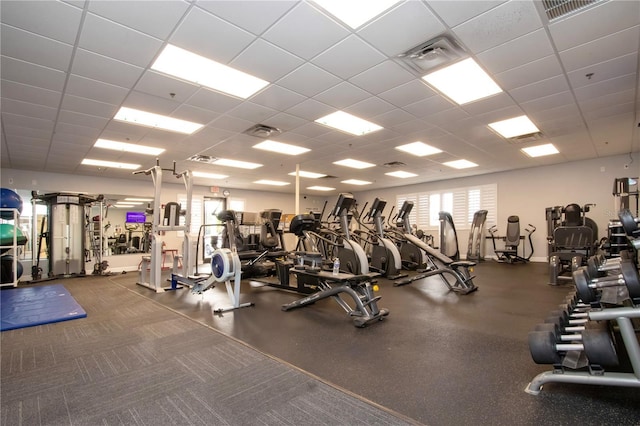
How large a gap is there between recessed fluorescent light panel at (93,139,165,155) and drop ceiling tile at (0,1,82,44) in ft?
11.4

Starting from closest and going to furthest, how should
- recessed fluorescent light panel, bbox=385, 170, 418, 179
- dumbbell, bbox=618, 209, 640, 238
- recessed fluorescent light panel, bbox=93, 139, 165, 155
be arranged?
dumbbell, bbox=618, 209, 640, 238, recessed fluorescent light panel, bbox=93, 139, 165, 155, recessed fluorescent light panel, bbox=385, 170, 418, 179

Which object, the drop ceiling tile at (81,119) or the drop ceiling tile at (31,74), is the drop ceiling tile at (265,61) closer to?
the drop ceiling tile at (31,74)

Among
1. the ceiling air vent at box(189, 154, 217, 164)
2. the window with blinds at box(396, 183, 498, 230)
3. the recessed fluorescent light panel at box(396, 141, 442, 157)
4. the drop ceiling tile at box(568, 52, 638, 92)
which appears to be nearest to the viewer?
the drop ceiling tile at box(568, 52, 638, 92)

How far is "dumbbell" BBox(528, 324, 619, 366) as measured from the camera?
1.69 meters

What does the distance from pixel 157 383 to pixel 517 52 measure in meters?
4.43

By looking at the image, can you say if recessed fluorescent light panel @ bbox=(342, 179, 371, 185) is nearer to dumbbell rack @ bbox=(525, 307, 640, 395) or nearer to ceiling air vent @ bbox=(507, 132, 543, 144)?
ceiling air vent @ bbox=(507, 132, 543, 144)

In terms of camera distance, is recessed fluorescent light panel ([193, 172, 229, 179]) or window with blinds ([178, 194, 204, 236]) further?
window with blinds ([178, 194, 204, 236])

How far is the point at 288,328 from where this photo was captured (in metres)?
3.40

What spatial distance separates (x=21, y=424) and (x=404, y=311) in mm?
3616

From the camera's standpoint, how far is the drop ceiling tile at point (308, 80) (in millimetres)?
3492

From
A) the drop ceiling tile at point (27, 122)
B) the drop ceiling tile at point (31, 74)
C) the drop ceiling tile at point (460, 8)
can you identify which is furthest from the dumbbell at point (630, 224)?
the drop ceiling tile at point (27, 122)

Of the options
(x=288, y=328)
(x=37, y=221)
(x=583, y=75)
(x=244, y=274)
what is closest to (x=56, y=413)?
(x=288, y=328)

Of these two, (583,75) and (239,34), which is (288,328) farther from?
(583,75)

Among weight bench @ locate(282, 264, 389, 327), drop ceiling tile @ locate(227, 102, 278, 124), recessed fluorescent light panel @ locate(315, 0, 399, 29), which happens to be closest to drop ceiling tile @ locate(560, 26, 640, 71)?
recessed fluorescent light panel @ locate(315, 0, 399, 29)
